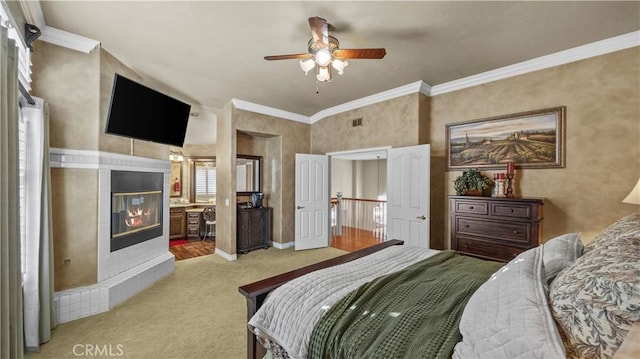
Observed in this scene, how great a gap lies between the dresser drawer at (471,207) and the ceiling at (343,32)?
66.1 inches

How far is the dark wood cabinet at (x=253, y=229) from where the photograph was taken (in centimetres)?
A: 473

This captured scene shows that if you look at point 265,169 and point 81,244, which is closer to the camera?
point 81,244

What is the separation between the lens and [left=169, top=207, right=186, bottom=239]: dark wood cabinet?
5.99 metres

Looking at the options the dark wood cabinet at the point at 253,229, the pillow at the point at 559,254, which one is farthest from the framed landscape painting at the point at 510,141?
the dark wood cabinet at the point at 253,229

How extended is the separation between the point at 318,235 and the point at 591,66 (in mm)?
4414

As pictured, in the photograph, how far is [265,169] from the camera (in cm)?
551

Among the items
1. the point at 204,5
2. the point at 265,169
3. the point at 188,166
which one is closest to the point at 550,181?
the point at 204,5

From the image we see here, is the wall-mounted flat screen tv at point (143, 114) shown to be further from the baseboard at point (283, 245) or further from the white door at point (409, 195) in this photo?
the white door at point (409, 195)

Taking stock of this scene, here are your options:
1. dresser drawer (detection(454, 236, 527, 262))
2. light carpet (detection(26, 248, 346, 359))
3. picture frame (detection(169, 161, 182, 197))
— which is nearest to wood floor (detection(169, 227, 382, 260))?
light carpet (detection(26, 248, 346, 359))

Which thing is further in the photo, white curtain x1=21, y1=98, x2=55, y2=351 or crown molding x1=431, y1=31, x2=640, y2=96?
crown molding x1=431, y1=31, x2=640, y2=96

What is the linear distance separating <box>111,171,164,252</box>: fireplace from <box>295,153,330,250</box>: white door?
2.27m

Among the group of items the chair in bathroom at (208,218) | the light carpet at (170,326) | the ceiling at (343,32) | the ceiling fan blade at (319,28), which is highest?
the ceiling at (343,32)

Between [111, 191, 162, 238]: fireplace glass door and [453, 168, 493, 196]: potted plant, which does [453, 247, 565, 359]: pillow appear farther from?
[111, 191, 162, 238]: fireplace glass door

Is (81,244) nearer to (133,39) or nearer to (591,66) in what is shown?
(133,39)
